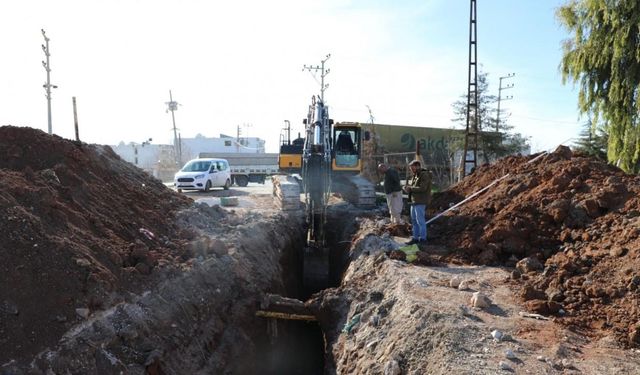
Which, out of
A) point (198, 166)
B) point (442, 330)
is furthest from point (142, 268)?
point (198, 166)

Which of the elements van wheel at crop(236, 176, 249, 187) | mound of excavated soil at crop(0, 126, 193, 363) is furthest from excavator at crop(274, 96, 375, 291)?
van wheel at crop(236, 176, 249, 187)

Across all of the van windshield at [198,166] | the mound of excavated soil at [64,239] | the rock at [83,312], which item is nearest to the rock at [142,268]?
the mound of excavated soil at [64,239]

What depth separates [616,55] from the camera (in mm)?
13367

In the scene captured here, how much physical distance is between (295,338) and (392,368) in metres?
4.32

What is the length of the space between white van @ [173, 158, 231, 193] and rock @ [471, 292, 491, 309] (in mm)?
A: 17445

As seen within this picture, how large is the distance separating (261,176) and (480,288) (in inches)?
1089

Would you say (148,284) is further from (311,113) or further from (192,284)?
(311,113)

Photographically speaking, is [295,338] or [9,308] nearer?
[9,308]

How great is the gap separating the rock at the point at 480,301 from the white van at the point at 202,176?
57.2 feet

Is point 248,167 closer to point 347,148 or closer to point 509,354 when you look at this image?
point 347,148

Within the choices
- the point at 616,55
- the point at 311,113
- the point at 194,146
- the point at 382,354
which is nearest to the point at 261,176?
the point at 311,113

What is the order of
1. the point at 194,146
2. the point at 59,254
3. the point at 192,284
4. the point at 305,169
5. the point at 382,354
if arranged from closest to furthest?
the point at 382,354 < the point at 59,254 < the point at 192,284 < the point at 305,169 < the point at 194,146

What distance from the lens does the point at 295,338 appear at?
9547 millimetres

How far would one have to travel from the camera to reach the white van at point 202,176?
72.9 feet
